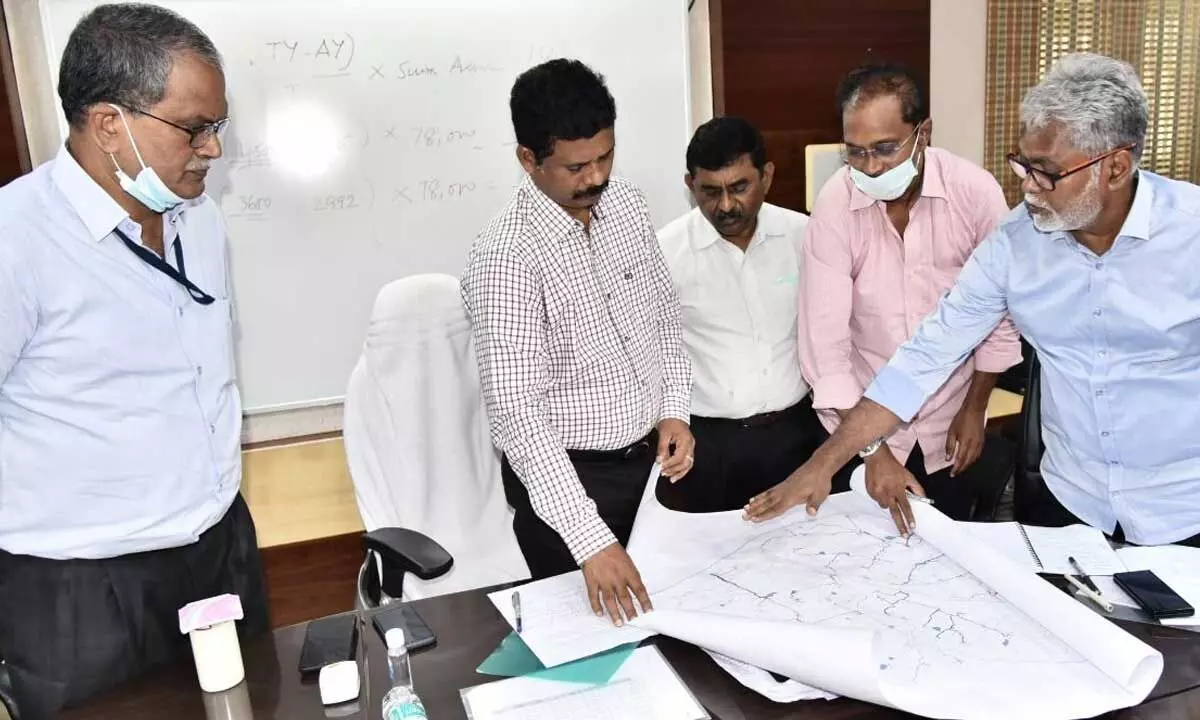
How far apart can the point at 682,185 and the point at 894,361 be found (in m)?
1.58

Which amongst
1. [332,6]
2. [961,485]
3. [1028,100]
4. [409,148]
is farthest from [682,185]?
[1028,100]

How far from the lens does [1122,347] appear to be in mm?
1485

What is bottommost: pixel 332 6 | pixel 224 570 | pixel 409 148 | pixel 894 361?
pixel 224 570

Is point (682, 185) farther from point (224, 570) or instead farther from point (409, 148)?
point (224, 570)

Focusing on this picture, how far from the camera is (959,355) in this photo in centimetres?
170

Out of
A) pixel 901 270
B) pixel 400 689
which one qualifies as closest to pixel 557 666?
pixel 400 689

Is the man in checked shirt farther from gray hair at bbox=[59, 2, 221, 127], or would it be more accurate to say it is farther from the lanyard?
gray hair at bbox=[59, 2, 221, 127]

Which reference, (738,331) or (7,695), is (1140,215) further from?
(7,695)

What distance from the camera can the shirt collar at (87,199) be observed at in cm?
135

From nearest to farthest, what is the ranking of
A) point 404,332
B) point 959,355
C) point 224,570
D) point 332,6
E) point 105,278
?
point 105,278
point 224,570
point 959,355
point 404,332
point 332,6

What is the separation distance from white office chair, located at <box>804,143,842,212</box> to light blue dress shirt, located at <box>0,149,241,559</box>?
2446 millimetres

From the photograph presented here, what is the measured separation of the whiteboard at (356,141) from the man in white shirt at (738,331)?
0.82 m

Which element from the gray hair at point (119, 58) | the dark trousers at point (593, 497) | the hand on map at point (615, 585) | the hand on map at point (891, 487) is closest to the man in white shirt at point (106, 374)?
the gray hair at point (119, 58)

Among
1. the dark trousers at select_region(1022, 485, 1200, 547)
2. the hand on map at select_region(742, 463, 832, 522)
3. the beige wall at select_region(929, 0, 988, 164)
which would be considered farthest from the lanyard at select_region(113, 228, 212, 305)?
the beige wall at select_region(929, 0, 988, 164)
